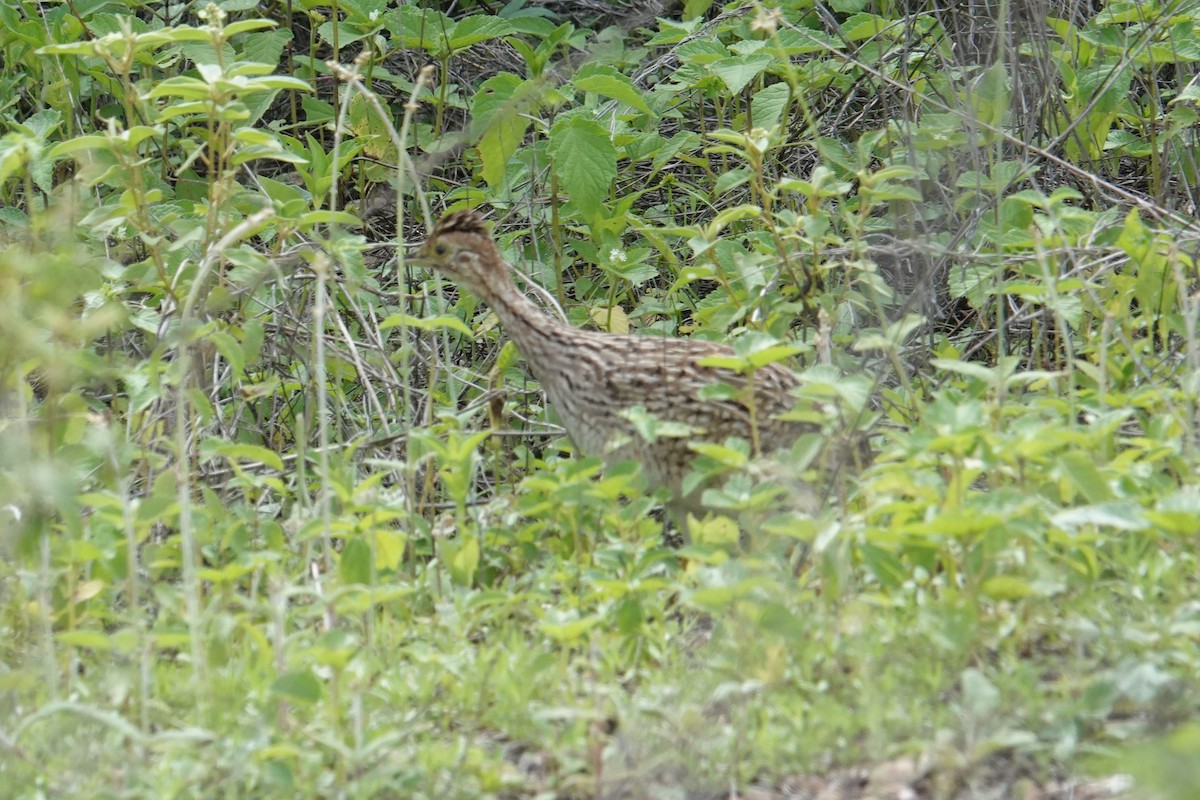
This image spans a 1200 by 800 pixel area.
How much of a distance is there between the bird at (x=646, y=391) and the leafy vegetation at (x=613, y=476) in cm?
18

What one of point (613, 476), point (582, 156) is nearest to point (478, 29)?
point (582, 156)

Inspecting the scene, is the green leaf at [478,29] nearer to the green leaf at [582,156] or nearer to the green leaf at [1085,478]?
the green leaf at [582,156]

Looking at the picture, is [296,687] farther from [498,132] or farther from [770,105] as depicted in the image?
[770,105]

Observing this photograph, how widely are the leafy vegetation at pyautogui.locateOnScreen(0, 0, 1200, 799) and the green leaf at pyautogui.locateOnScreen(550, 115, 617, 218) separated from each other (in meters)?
0.02

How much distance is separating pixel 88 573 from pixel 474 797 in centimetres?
161

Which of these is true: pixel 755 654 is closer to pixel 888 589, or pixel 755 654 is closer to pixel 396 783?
pixel 888 589

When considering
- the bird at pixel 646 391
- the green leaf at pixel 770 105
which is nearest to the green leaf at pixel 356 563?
the bird at pixel 646 391

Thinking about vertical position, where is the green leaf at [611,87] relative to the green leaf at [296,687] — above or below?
above

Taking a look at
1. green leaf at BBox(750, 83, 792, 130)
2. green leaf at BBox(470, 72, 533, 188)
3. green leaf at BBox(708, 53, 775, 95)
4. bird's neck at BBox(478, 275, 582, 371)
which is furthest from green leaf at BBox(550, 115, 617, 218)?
bird's neck at BBox(478, 275, 582, 371)

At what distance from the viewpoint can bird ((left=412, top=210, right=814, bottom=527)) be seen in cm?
488

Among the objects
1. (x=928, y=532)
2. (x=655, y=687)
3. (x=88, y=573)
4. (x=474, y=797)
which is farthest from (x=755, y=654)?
(x=88, y=573)

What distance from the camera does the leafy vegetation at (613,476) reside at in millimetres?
3406

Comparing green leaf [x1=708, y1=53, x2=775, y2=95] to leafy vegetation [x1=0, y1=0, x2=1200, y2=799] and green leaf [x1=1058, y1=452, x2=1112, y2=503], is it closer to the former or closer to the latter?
leafy vegetation [x1=0, y1=0, x2=1200, y2=799]

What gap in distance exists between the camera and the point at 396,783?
3.31 meters
